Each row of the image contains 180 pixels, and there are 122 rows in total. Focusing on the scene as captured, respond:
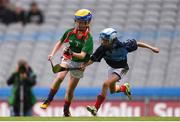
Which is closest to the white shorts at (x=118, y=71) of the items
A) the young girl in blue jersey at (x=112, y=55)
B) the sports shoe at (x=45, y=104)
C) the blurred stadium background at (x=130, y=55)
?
the young girl in blue jersey at (x=112, y=55)

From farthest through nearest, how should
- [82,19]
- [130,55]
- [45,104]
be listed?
[130,55] < [45,104] < [82,19]

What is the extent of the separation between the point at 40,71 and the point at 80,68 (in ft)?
28.3

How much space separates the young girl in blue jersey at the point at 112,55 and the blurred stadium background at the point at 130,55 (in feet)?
14.1

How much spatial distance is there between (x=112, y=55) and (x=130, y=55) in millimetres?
8992

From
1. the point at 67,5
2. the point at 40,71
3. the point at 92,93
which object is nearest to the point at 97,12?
the point at 67,5

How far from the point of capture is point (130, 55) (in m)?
25.6

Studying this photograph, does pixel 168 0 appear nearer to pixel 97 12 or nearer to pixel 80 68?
pixel 97 12

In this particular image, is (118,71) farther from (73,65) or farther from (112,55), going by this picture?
(73,65)

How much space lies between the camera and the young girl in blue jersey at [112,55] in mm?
16484

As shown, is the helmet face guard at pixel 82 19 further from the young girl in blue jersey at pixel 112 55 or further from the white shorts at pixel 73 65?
the white shorts at pixel 73 65

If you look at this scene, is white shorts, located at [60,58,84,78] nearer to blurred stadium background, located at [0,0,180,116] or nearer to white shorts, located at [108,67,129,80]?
white shorts, located at [108,67,129,80]

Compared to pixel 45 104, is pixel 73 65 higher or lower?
higher

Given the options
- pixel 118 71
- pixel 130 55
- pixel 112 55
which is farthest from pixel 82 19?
pixel 130 55

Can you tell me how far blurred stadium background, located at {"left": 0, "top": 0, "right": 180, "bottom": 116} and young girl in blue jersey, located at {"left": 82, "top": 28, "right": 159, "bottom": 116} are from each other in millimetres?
4308
